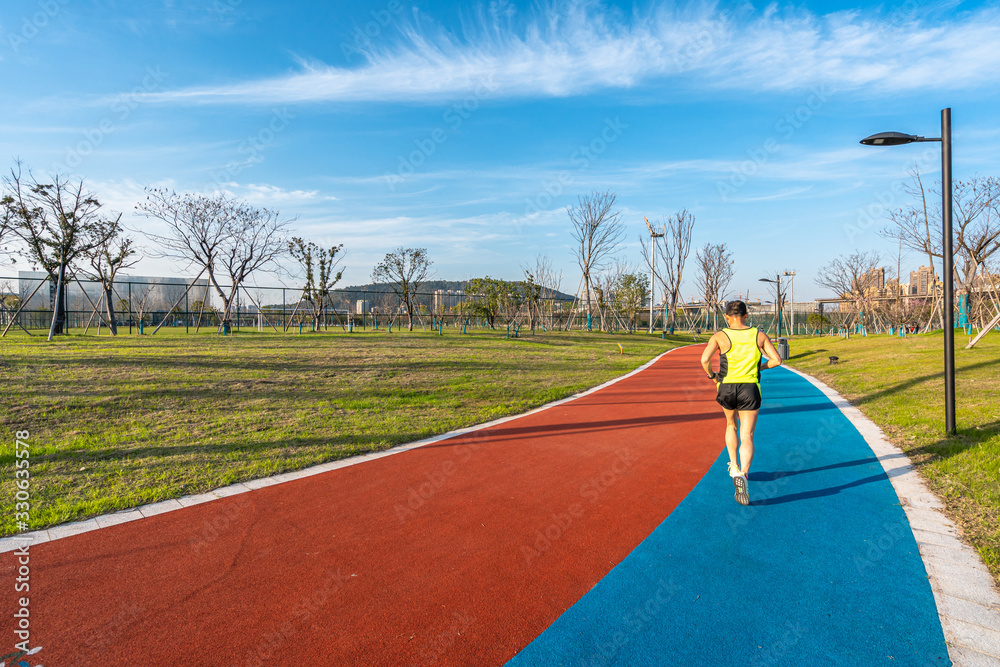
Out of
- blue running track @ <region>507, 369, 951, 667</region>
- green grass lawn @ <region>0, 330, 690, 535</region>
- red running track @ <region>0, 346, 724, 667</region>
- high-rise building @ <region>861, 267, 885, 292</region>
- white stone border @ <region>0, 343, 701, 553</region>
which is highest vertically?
high-rise building @ <region>861, 267, 885, 292</region>

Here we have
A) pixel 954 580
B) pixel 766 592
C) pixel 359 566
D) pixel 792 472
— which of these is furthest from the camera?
pixel 792 472

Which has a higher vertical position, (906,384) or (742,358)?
(742,358)

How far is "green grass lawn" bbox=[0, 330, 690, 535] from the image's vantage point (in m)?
4.95

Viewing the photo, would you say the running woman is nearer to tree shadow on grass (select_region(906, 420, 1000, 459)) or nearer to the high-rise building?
tree shadow on grass (select_region(906, 420, 1000, 459))

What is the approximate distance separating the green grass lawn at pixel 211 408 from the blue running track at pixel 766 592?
12.9 feet

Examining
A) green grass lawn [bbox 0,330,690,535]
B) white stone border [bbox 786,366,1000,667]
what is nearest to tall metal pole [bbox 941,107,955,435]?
white stone border [bbox 786,366,1000,667]

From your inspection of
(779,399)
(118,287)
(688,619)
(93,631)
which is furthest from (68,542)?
(118,287)

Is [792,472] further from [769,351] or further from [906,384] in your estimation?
[906,384]

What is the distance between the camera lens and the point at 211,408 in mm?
7816

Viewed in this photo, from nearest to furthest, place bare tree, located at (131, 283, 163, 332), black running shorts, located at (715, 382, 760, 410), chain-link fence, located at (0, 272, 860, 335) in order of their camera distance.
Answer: black running shorts, located at (715, 382, 760, 410)
chain-link fence, located at (0, 272, 860, 335)
bare tree, located at (131, 283, 163, 332)

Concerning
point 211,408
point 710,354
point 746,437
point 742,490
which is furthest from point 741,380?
point 211,408

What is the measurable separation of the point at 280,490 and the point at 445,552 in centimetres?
212

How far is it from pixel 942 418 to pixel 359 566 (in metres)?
8.30

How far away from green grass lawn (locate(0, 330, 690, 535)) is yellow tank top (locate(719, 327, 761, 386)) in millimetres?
4229
